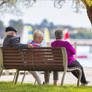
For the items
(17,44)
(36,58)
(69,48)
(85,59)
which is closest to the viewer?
(36,58)

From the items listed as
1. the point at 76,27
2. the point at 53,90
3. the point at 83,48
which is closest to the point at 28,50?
the point at 53,90

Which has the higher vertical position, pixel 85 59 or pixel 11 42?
pixel 11 42

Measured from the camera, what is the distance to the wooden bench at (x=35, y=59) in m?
5.73

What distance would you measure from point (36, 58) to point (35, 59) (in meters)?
0.03

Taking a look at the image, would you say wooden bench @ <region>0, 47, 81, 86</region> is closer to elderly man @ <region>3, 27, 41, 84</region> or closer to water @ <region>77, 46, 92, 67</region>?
elderly man @ <region>3, 27, 41, 84</region>

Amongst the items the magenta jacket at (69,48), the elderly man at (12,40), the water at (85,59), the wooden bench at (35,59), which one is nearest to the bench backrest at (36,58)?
the wooden bench at (35,59)

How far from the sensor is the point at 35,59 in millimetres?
5820

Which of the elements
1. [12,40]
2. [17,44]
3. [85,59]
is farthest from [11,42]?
[85,59]

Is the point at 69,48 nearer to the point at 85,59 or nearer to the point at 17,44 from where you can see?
the point at 17,44

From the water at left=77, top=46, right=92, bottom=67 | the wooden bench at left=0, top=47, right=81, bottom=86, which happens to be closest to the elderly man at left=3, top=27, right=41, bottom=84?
the wooden bench at left=0, top=47, right=81, bottom=86

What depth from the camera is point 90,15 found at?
6.47 meters

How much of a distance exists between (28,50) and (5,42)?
0.70 meters

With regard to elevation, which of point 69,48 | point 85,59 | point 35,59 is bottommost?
point 85,59

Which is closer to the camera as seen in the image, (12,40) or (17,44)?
(17,44)
